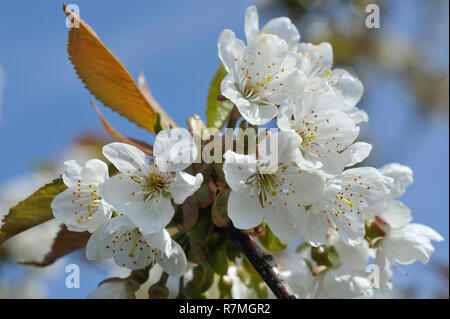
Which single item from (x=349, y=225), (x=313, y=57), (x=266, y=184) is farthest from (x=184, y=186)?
(x=313, y=57)

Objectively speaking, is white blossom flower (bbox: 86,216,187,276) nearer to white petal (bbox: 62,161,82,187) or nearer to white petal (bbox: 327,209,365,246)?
white petal (bbox: 62,161,82,187)

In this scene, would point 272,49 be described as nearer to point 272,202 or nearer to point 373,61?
point 272,202

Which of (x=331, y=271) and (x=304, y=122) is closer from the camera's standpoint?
(x=304, y=122)

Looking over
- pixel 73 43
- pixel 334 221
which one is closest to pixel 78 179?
→ pixel 73 43

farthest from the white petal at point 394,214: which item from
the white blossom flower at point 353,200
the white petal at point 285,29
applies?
the white petal at point 285,29

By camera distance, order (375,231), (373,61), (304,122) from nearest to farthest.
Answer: (304,122) < (375,231) < (373,61)

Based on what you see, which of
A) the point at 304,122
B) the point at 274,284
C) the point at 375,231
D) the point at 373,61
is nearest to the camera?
the point at 274,284

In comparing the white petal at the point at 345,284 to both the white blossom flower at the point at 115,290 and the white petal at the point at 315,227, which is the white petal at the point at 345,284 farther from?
the white blossom flower at the point at 115,290
